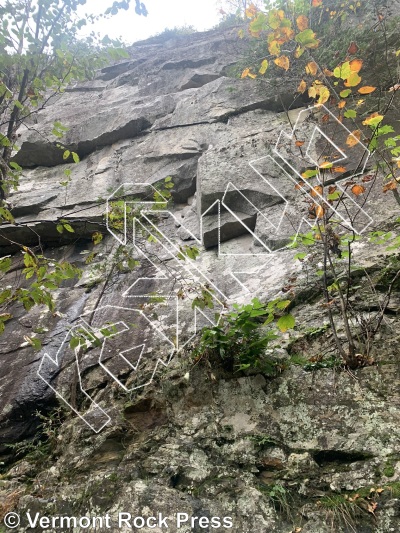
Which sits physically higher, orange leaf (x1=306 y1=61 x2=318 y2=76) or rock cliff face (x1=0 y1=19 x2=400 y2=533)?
orange leaf (x1=306 y1=61 x2=318 y2=76)

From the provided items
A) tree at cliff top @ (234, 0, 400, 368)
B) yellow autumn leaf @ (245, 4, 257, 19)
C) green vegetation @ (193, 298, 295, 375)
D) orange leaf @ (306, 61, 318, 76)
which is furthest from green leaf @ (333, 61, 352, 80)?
yellow autumn leaf @ (245, 4, 257, 19)

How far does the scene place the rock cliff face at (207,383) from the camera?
9.39 feet

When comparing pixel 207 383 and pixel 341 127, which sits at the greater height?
pixel 341 127

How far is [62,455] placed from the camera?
3752 mm

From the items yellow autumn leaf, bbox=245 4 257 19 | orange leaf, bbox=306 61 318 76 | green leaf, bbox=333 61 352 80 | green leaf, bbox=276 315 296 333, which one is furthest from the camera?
yellow autumn leaf, bbox=245 4 257 19

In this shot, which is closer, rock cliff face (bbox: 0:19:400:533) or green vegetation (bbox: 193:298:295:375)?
rock cliff face (bbox: 0:19:400:533)

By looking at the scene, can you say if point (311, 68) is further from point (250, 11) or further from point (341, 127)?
point (341, 127)

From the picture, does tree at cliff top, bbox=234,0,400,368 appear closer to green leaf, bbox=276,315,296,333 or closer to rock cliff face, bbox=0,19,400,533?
rock cliff face, bbox=0,19,400,533

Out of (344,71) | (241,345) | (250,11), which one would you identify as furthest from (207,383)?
(250,11)

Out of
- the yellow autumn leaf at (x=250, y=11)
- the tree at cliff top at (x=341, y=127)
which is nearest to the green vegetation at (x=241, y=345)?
the tree at cliff top at (x=341, y=127)

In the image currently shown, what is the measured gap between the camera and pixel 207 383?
12.0 feet

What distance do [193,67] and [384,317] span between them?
976 centimetres

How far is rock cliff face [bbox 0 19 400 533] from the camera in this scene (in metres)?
2.86

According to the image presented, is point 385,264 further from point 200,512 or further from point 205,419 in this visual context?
point 200,512
